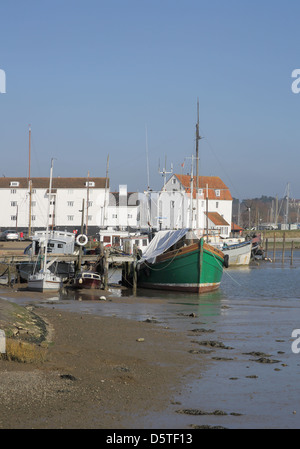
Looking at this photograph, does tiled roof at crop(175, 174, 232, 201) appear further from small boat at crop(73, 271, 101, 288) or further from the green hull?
small boat at crop(73, 271, 101, 288)

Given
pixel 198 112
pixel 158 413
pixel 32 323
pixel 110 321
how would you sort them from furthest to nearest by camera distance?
1. pixel 198 112
2. pixel 110 321
3. pixel 32 323
4. pixel 158 413

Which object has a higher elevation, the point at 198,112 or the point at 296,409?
the point at 198,112

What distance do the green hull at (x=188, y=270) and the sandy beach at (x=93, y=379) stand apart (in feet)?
54.9

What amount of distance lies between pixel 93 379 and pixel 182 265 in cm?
2498

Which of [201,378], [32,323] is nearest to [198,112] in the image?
[32,323]

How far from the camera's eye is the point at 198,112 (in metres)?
48.2

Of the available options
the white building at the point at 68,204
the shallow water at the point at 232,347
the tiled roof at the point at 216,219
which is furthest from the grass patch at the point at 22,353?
the tiled roof at the point at 216,219

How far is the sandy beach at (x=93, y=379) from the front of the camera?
12633mm

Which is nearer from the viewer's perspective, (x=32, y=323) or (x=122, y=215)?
(x=32, y=323)

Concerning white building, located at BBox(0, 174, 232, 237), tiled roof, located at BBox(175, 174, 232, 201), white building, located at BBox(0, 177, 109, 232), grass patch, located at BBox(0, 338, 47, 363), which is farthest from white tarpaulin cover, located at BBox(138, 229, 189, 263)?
tiled roof, located at BBox(175, 174, 232, 201)

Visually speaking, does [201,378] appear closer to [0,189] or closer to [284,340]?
[284,340]

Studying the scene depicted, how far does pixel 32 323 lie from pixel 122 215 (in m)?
79.2

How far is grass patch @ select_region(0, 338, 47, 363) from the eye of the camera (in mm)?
16406

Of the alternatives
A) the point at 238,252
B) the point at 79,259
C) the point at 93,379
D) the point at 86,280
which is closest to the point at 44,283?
the point at 86,280
